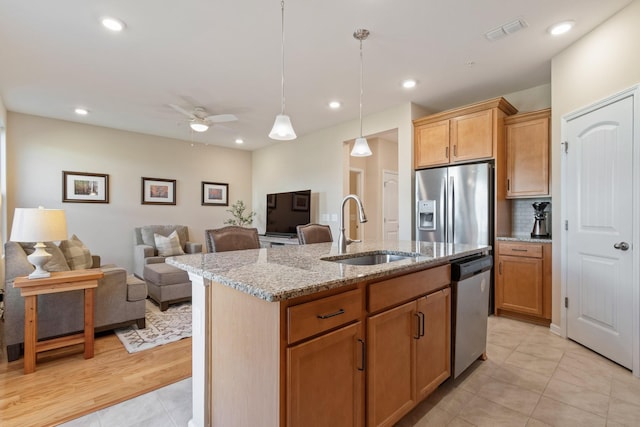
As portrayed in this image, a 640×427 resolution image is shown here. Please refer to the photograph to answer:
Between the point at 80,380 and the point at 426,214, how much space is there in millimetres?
3824

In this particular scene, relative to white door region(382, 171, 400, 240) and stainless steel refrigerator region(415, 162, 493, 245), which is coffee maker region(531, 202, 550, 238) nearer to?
stainless steel refrigerator region(415, 162, 493, 245)

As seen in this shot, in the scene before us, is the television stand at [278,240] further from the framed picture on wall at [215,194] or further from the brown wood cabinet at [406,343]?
the brown wood cabinet at [406,343]

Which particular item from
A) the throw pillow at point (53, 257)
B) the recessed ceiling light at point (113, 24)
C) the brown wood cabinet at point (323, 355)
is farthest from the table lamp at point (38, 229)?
the brown wood cabinet at point (323, 355)

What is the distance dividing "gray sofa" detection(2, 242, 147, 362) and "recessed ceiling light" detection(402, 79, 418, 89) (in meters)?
3.68

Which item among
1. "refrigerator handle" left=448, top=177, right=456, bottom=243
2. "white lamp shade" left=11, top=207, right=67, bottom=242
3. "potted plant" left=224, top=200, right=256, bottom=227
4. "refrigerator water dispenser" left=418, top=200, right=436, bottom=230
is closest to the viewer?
"white lamp shade" left=11, top=207, right=67, bottom=242

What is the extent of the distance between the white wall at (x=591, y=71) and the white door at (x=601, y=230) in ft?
0.46

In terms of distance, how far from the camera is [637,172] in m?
2.22

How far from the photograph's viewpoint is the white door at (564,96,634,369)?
2.31 meters

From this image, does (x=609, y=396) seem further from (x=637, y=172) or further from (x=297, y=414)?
(x=297, y=414)

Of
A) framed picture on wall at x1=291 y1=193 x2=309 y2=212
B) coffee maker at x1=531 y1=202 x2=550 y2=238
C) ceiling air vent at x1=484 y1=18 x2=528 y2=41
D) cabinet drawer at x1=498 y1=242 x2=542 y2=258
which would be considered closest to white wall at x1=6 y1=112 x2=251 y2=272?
framed picture on wall at x1=291 y1=193 x2=309 y2=212

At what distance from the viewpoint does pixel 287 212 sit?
5.88 m

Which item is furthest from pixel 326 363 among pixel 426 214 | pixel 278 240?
pixel 278 240

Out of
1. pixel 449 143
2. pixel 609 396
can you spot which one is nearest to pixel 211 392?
pixel 609 396

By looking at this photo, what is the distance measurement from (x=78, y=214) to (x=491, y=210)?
6165 millimetres
